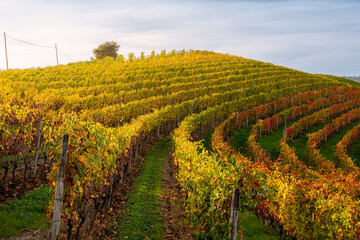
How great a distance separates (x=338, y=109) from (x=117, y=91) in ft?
118

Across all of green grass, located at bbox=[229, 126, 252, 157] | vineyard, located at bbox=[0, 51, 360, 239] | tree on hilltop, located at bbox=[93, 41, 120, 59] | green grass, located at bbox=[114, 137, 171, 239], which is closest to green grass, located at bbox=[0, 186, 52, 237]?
vineyard, located at bbox=[0, 51, 360, 239]

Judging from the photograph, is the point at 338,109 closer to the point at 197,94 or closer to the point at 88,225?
the point at 197,94

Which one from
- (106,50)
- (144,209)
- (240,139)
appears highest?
(106,50)

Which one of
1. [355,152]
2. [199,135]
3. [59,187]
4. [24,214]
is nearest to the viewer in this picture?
[59,187]

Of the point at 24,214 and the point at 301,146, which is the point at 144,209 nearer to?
the point at 24,214

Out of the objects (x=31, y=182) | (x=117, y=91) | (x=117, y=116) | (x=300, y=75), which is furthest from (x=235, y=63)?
(x=31, y=182)

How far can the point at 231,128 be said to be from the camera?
37250mm

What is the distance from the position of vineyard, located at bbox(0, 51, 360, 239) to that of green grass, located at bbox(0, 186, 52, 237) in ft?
3.27

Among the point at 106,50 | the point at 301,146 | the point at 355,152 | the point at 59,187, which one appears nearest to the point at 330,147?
the point at 355,152

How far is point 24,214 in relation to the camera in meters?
9.94

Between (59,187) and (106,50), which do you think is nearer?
(59,187)

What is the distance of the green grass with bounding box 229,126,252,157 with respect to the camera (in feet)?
102

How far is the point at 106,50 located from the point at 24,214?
308ft

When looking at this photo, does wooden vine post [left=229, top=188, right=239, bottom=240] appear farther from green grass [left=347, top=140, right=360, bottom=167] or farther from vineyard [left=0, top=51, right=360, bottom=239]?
green grass [left=347, top=140, right=360, bottom=167]
